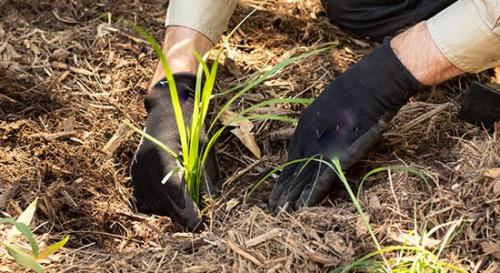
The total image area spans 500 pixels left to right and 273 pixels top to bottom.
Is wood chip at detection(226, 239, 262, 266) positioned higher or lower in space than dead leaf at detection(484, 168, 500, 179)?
lower

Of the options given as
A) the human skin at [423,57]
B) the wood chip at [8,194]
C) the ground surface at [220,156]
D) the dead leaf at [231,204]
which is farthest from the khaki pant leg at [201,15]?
the wood chip at [8,194]

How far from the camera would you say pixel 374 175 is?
1.68 m

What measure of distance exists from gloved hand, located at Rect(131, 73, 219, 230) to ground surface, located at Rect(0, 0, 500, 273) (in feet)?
0.15

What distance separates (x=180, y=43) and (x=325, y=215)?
2.53ft

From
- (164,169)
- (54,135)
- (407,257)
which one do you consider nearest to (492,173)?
(407,257)

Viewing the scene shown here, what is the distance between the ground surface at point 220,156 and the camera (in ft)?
4.70

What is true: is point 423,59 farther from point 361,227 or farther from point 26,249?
point 26,249

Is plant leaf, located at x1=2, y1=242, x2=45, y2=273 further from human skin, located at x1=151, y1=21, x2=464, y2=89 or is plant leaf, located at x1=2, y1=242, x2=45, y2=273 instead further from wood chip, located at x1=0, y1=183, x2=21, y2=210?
human skin, located at x1=151, y1=21, x2=464, y2=89

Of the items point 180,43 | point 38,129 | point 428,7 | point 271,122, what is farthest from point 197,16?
point 428,7

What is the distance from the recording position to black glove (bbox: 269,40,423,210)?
1.63 m

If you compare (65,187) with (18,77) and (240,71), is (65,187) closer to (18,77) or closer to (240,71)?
(18,77)

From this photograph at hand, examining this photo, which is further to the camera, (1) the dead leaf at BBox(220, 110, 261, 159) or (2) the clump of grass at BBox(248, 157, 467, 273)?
(1) the dead leaf at BBox(220, 110, 261, 159)

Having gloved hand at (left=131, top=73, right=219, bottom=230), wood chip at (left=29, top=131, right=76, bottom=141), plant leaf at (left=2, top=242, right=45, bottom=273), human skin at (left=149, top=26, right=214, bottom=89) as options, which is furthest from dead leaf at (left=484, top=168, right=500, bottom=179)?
wood chip at (left=29, top=131, right=76, bottom=141)

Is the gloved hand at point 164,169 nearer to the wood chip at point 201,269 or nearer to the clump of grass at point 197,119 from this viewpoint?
the clump of grass at point 197,119
